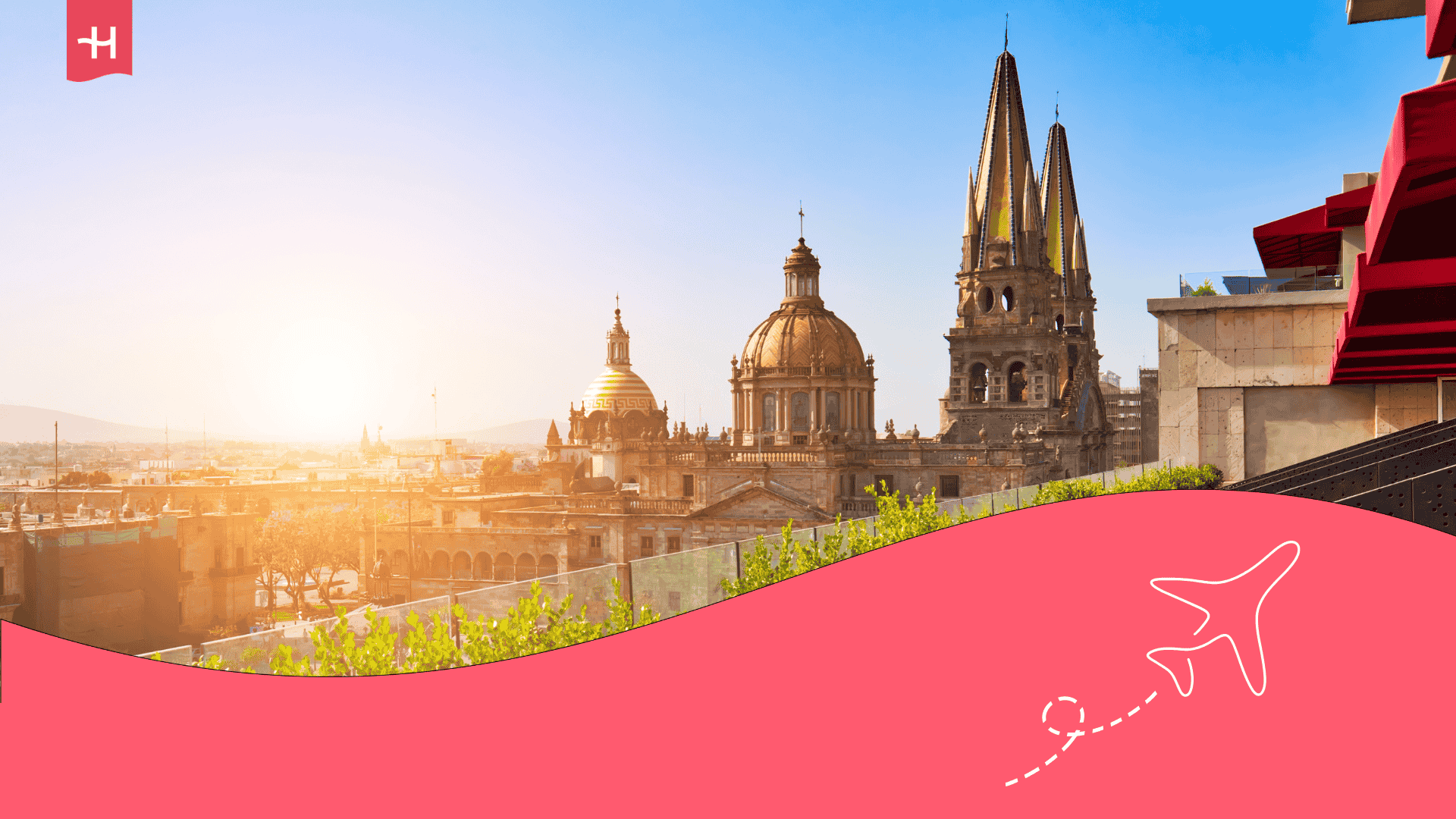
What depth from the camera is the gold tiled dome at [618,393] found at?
7488 cm

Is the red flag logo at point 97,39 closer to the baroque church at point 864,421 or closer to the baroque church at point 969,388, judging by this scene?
the baroque church at point 864,421

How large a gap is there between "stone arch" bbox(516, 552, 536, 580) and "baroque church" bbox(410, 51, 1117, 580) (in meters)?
0.12

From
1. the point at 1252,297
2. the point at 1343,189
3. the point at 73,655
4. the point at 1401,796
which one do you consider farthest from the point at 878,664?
the point at 1343,189

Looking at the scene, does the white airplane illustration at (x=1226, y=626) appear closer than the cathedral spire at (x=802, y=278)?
Yes

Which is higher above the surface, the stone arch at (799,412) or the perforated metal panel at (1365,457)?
the stone arch at (799,412)

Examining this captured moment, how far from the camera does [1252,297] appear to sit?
57.3 feet

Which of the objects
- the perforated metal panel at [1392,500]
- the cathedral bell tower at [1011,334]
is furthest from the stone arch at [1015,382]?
the perforated metal panel at [1392,500]

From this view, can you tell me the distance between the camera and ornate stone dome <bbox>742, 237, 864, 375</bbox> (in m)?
63.5

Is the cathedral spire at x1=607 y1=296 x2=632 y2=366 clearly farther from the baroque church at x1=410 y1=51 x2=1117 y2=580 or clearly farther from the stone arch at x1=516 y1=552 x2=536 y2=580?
the stone arch at x1=516 y1=552 x2=536 y2=580

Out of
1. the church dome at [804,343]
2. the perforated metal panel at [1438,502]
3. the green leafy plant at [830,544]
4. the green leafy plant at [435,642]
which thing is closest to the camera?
the green leafy plant at [435,642]

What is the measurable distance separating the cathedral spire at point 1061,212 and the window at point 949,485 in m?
16.6

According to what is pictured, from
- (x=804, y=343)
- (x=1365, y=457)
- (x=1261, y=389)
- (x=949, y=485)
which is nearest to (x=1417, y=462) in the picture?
(x=1365, y=457)

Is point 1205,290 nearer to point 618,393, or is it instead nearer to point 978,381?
point 978,381

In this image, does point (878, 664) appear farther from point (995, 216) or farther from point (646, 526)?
point (995, 216)
